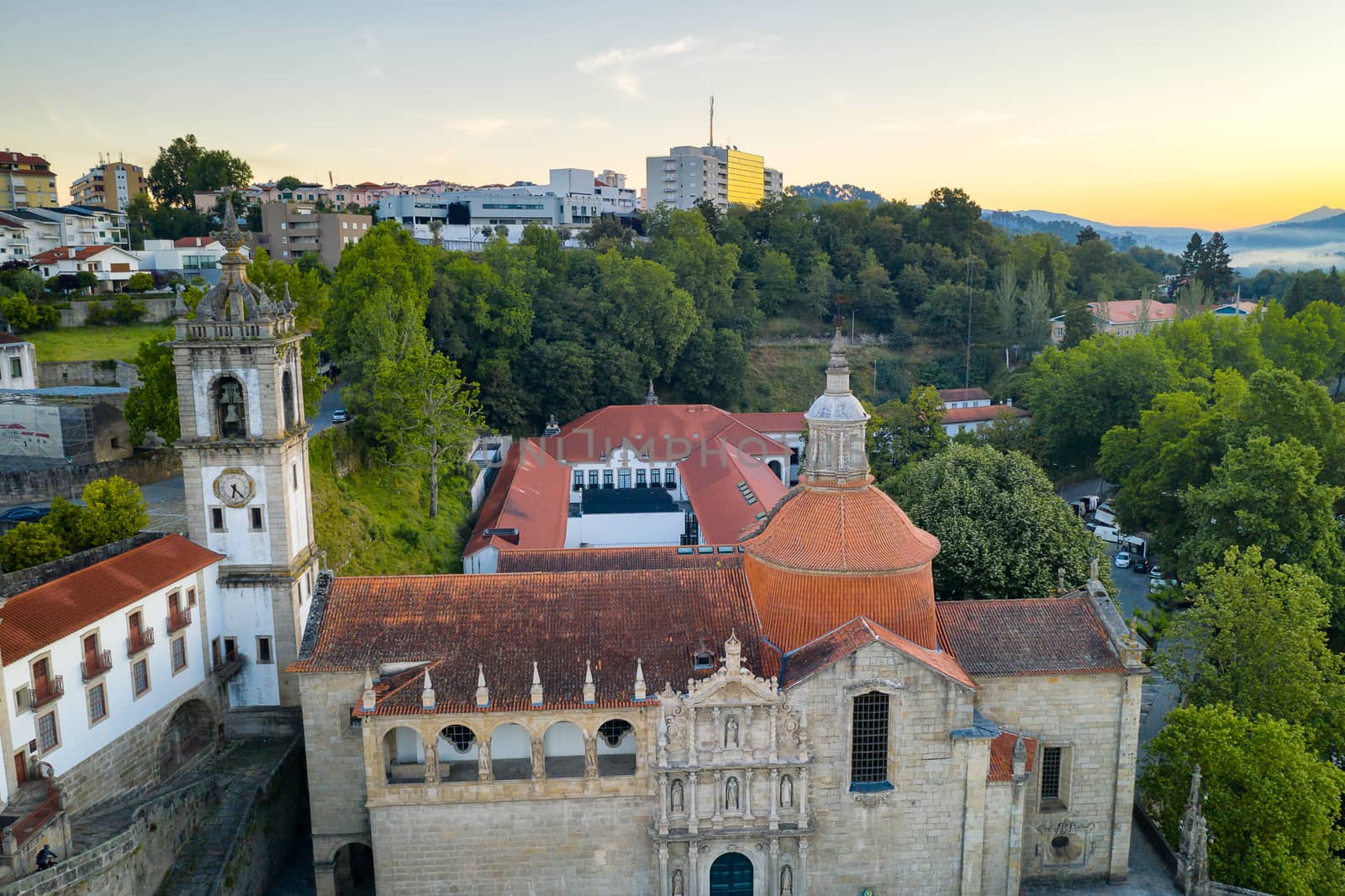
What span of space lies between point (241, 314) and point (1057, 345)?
9583 centimetres

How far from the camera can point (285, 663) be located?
33.0 m

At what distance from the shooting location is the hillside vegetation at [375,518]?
156ft

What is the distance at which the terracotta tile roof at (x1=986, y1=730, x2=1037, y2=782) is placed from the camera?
28.2m

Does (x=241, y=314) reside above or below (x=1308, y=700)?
above

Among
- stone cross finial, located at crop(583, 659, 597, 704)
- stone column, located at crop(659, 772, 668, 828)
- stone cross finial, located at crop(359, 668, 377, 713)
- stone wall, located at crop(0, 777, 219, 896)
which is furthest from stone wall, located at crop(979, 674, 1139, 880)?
stone wall, located at crop(0, 777, 219, 896)

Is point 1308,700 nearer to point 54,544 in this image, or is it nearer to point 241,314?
point 241,314

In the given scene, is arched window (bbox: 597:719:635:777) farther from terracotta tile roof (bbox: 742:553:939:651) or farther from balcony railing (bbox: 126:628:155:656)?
balcony railing (bbox: 126:628:155:656)

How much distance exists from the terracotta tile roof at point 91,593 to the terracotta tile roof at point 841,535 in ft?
57.1

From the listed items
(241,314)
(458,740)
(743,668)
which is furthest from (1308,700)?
(241,314)

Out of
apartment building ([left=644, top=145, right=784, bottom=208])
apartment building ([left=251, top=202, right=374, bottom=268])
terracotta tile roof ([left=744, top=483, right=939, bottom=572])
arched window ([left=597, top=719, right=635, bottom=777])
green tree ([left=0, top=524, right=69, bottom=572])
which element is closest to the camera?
terracotta tile roof ([left=744, top=483, right=939, bottom=572])

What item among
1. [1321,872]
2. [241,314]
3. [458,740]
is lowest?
[1321,872]

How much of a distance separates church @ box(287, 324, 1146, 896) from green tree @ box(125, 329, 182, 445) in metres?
20.3

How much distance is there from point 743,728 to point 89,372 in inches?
2185

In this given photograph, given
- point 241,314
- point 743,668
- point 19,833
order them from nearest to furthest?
point 19,833 < point 743,668 < point 241,314
